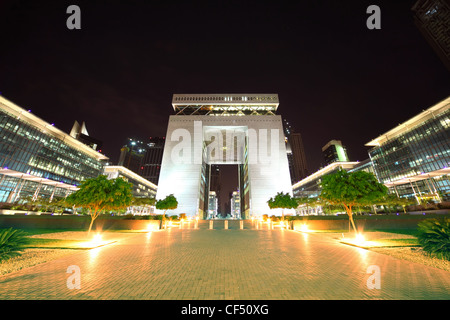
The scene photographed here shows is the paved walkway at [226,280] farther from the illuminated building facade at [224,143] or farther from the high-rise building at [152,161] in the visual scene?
the high-rise building at [152,161]

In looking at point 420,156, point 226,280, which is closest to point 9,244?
point 226,280

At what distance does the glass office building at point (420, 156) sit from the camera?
4903 centimetres

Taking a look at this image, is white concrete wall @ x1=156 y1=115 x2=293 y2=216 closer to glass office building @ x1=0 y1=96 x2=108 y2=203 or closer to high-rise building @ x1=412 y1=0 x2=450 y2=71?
glass office building @ x1=0 y1=96 x2=108 y2=203

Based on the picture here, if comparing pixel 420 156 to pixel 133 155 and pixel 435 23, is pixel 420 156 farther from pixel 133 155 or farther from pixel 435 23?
pixel 133 155

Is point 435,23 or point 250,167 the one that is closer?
point 435,23

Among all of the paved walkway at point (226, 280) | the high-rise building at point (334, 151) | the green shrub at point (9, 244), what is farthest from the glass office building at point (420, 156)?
the high-rise building at point (334, 151)

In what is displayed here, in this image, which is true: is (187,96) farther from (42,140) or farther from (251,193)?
(42,140)

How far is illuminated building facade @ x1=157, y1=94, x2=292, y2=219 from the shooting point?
2199 inches

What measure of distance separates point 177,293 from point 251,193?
173 feet

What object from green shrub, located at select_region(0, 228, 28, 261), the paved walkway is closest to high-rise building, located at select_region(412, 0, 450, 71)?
the paved walkway

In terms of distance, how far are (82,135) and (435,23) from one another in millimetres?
181500

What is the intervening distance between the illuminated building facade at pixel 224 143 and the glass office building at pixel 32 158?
133ft

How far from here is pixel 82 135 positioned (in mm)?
122188
